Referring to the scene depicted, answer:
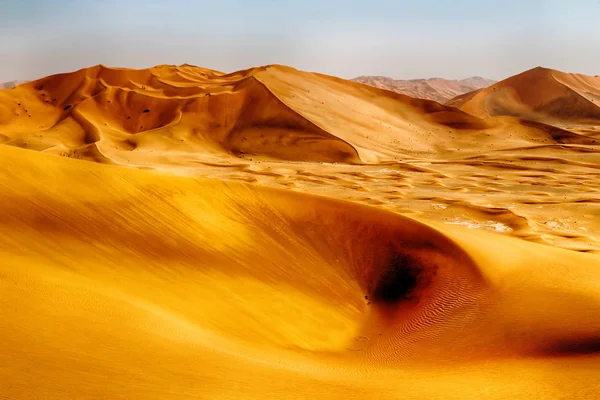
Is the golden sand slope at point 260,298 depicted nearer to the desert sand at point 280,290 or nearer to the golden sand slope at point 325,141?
the desert sand at point 280,290

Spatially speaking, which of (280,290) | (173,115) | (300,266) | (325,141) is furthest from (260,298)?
(173,115)

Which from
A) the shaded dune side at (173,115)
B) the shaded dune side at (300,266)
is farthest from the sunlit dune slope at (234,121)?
the shaded dune side at (300,266)

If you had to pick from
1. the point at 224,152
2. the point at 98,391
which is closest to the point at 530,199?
the point at 98,391

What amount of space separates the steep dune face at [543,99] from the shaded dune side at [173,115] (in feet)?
88.6

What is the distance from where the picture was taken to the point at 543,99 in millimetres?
50062

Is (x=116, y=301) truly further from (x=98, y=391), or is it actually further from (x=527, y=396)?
(x=527, y=396)

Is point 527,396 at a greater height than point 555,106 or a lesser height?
lesser

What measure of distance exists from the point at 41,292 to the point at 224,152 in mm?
23792

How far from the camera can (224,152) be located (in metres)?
28.0

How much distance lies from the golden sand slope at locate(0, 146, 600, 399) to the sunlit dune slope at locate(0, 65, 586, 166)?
14.9 m

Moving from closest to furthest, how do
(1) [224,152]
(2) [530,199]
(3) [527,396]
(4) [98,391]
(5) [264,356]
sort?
(4) [98,391]
(3) [527,396]
(5) [264,356]
(2) [530,199]
(1) [224,152]

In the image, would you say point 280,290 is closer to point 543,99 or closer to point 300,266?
point 300,266

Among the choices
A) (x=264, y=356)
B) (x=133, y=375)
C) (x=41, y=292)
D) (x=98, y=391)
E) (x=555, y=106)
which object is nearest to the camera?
(x=98, y=391)

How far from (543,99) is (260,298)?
51.6m
